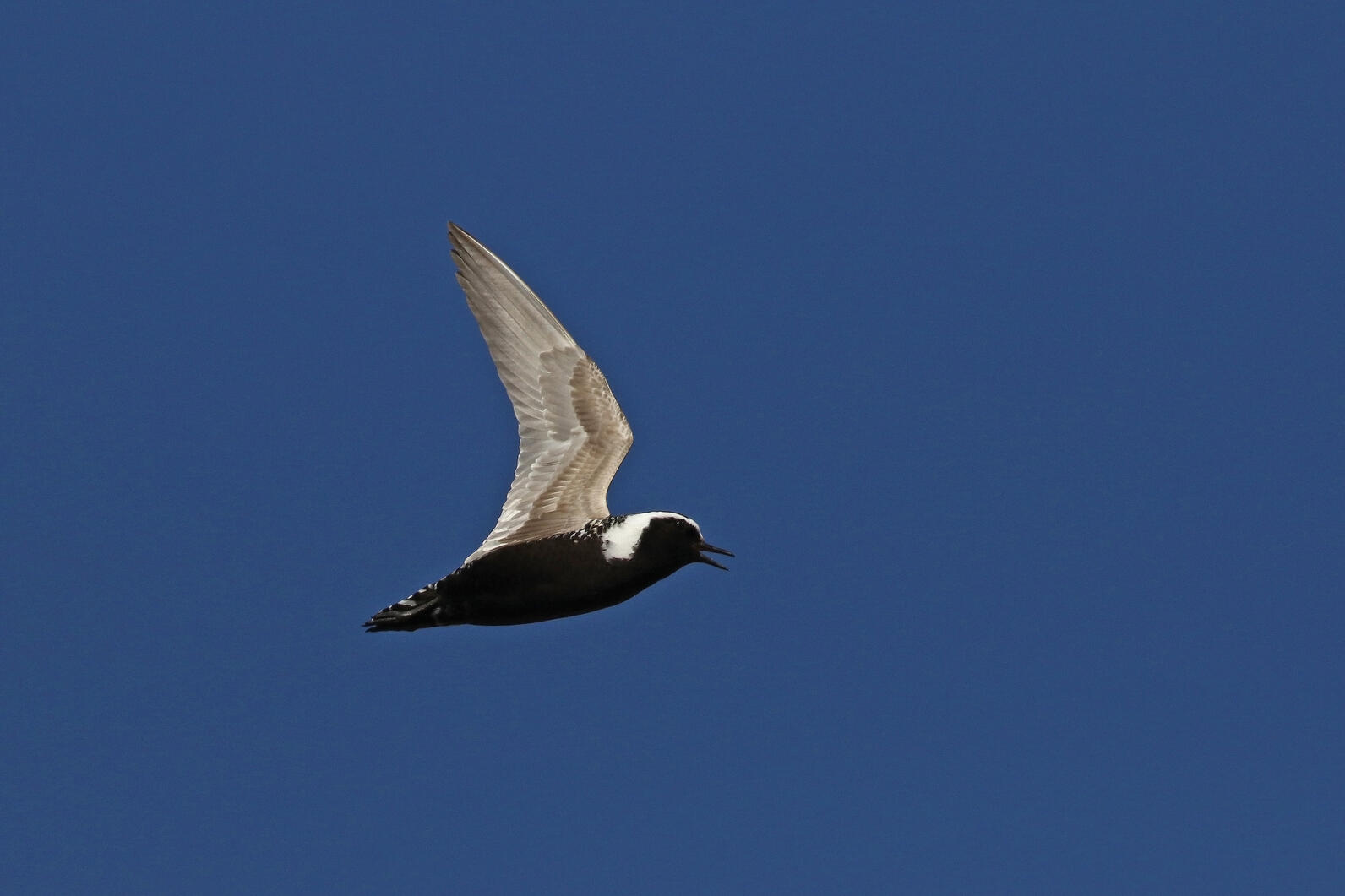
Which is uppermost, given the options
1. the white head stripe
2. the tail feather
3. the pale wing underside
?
the pale wing underside

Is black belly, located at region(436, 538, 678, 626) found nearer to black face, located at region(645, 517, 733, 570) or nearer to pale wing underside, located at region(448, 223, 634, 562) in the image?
black face, located at region(645, 517, 733, 570)

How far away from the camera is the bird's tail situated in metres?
13.1

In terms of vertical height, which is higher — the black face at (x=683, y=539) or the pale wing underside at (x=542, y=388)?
the pale wing underside at (x=542, y=388)

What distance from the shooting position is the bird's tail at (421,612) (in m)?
13.1

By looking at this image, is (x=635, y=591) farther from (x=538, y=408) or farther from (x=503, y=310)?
(x=503, y=310)

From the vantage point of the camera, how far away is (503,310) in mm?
14328

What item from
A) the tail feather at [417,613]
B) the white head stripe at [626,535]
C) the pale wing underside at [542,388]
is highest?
the pale wing underside at [542,388]

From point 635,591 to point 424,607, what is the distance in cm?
188

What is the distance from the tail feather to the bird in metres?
0.01

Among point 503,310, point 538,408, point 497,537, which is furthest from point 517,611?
point 503,310

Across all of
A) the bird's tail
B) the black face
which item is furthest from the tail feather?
the black face

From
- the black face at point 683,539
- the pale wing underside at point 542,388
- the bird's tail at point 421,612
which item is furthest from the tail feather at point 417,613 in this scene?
the black face at point 683,539

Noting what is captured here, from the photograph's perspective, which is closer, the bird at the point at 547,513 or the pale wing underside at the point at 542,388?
the bird at the point at 547,513

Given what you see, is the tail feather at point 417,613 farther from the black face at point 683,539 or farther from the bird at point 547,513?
the black face at point 683,539
